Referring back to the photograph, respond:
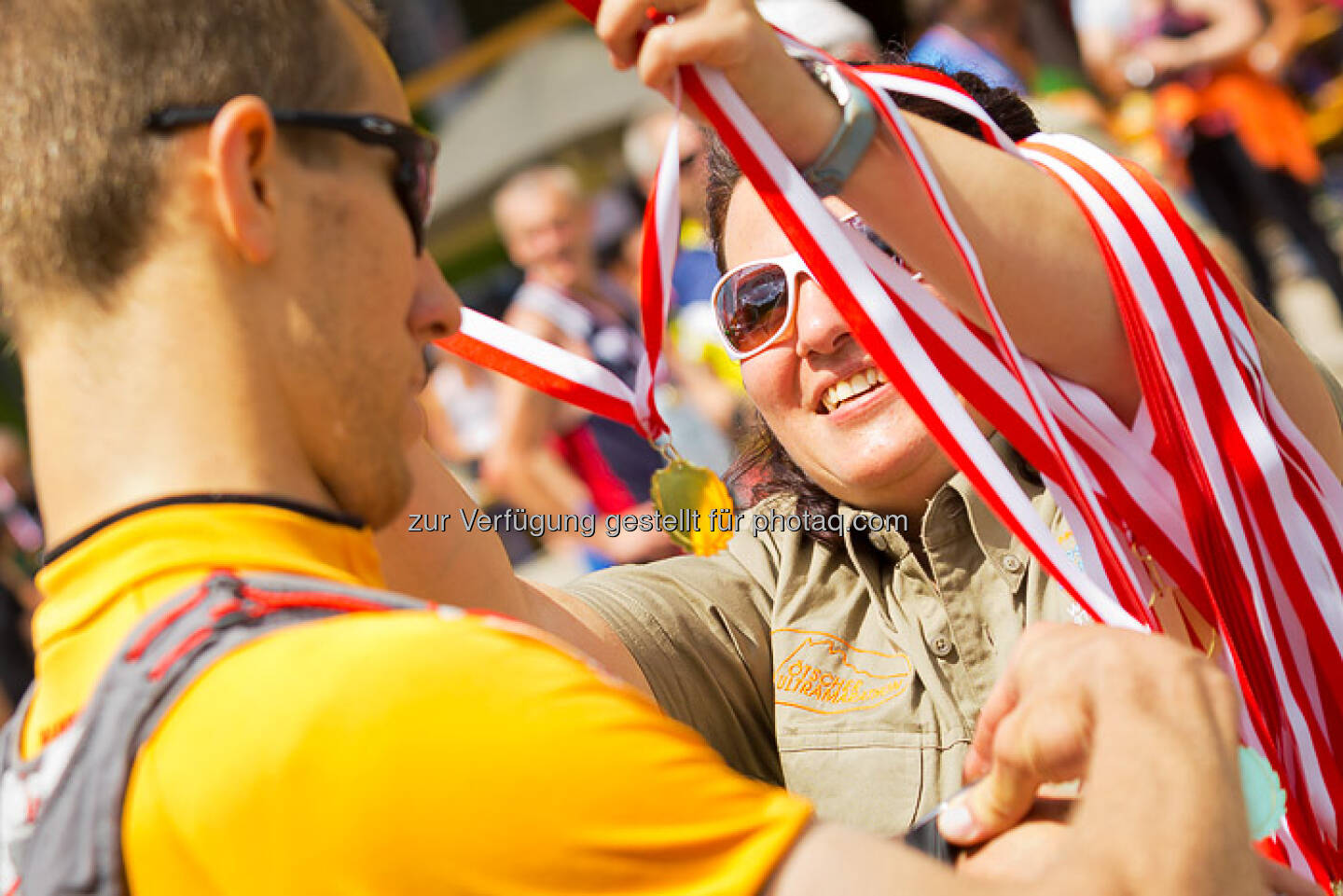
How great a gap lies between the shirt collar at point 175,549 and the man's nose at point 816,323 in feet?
3.64

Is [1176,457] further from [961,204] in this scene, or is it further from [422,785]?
[422,785]

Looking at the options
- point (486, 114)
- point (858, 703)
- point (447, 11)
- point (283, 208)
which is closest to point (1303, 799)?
point (858, 703)

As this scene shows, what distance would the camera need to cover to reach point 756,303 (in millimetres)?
2438

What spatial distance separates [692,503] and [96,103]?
1.31m

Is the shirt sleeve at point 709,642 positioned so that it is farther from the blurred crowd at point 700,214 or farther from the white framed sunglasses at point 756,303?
the blurred crowd at point 700,214

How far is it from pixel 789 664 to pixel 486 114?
38.8ft

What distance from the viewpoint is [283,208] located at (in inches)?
56.1

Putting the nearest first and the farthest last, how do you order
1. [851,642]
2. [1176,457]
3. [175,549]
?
[175,549], [1176,457], [851,642]

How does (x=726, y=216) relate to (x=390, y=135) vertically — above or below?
below

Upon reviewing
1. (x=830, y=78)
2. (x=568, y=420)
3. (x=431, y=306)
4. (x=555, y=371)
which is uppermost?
(x=830, y=78)

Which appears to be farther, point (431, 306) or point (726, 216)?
point (726, 216)

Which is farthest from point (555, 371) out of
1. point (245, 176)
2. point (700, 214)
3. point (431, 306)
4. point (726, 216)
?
point (700, 214)

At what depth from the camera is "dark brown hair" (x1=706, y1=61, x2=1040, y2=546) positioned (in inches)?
87.2

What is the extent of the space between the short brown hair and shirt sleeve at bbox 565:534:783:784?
3.99 ft
